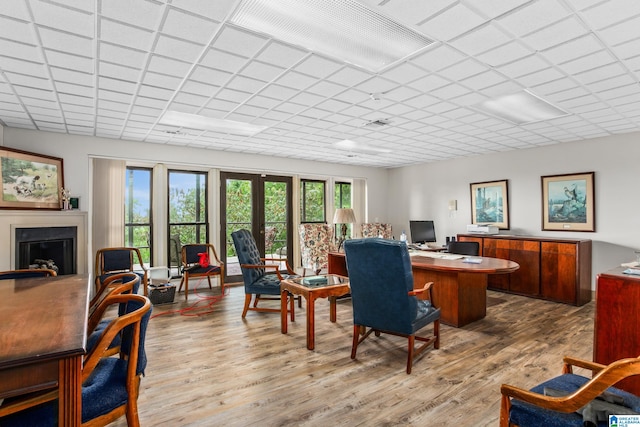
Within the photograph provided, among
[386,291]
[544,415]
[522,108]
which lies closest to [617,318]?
[544,415]

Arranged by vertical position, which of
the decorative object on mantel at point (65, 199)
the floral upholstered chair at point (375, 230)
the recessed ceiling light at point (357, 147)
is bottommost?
the floral upholstered chair at point (375, 230)

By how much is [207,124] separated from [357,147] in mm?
2616

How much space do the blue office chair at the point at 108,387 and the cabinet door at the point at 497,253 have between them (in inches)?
226

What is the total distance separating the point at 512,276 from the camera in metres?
5.69

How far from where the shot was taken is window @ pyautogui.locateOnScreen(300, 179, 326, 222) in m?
7.58

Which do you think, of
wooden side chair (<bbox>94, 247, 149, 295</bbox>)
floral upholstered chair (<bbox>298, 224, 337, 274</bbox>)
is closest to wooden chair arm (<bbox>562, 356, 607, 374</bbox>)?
wooden side chair (<bbox>94, 247, 149, 295</bbox>)

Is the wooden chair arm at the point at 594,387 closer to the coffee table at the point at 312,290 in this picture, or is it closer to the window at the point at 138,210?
the coffee table at the point at 312,290

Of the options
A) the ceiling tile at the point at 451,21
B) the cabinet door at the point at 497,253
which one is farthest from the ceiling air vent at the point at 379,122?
the cabinet door at the point at 497,253

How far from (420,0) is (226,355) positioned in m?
3.19

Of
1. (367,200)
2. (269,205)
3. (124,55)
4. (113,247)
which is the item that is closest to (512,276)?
(367,200)

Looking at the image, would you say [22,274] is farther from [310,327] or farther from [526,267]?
[526,267]

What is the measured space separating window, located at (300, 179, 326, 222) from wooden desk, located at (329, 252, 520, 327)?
3.61m

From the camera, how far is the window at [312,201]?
24.9 feet

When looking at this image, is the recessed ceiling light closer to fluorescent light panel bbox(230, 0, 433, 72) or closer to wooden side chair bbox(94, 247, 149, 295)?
fluorescent light panel bbox(230, 0, 433, 72)
